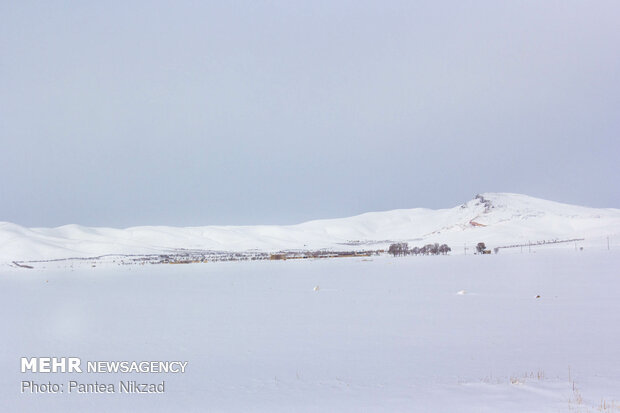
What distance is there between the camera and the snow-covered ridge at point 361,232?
98625mm

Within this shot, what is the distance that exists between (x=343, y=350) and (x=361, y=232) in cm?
15305

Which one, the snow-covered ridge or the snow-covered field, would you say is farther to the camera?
the snow-covered ridge

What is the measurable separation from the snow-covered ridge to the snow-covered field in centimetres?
7822

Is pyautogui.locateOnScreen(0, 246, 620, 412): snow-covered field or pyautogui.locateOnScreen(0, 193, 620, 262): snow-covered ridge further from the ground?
pyautogui.locateOnScreen(0, 193, 620, 262): snow-covered ridge

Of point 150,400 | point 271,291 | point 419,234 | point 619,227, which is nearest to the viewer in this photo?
point 150,400

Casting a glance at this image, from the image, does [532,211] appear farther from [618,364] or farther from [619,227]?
[618,364]

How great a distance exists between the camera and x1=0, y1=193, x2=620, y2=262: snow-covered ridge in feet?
324

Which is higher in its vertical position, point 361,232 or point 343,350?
point 361,232

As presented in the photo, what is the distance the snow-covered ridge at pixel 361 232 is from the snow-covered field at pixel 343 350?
7822 cm

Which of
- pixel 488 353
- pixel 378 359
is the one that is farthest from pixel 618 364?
pixel 378 359

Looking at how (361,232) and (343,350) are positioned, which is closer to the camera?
(343,350)

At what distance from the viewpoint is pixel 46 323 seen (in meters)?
13.7

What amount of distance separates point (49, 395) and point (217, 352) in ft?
10.1

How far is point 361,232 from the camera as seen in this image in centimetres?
16225
